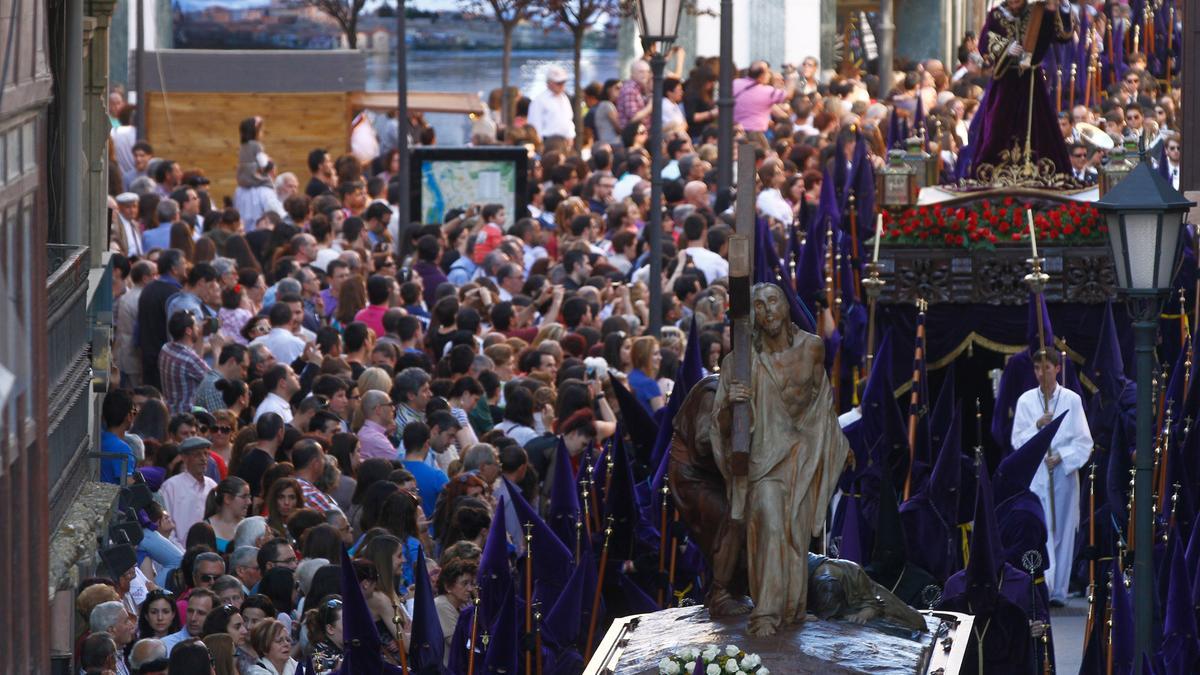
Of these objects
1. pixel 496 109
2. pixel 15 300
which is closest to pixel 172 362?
pixel 15 300

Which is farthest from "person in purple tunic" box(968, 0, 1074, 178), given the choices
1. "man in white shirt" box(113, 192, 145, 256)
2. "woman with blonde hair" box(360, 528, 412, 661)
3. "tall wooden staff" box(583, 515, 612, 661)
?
"woman with blonde hair" box(360, 528, 412, 661)

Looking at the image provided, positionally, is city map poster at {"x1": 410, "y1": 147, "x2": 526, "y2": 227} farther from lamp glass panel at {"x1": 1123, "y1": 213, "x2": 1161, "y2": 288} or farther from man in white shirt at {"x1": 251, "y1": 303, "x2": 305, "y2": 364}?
lamp glass panel at {"x1": 1123, "y1": 213, "x2": 1161, "y2": 288}

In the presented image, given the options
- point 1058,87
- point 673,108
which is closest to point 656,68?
point 673,108

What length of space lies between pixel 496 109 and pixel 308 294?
1714 cm

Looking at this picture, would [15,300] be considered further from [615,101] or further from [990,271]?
[615,101]

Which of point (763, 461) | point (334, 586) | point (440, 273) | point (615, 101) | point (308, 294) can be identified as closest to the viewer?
point (763, 461)

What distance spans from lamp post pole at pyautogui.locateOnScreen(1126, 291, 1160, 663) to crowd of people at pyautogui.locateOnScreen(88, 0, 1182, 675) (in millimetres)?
2885

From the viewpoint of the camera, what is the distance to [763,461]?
458 inches

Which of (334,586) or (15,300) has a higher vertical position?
(15,300)

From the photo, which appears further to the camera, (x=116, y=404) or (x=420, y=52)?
(x=420, y=52)

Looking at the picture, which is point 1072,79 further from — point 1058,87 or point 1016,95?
point 1016,95

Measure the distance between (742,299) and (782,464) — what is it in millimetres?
752

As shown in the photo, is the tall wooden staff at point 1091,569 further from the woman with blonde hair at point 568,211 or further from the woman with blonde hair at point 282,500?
the woman with blonde hair at point 568,211

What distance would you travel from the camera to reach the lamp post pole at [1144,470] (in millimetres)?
12461
